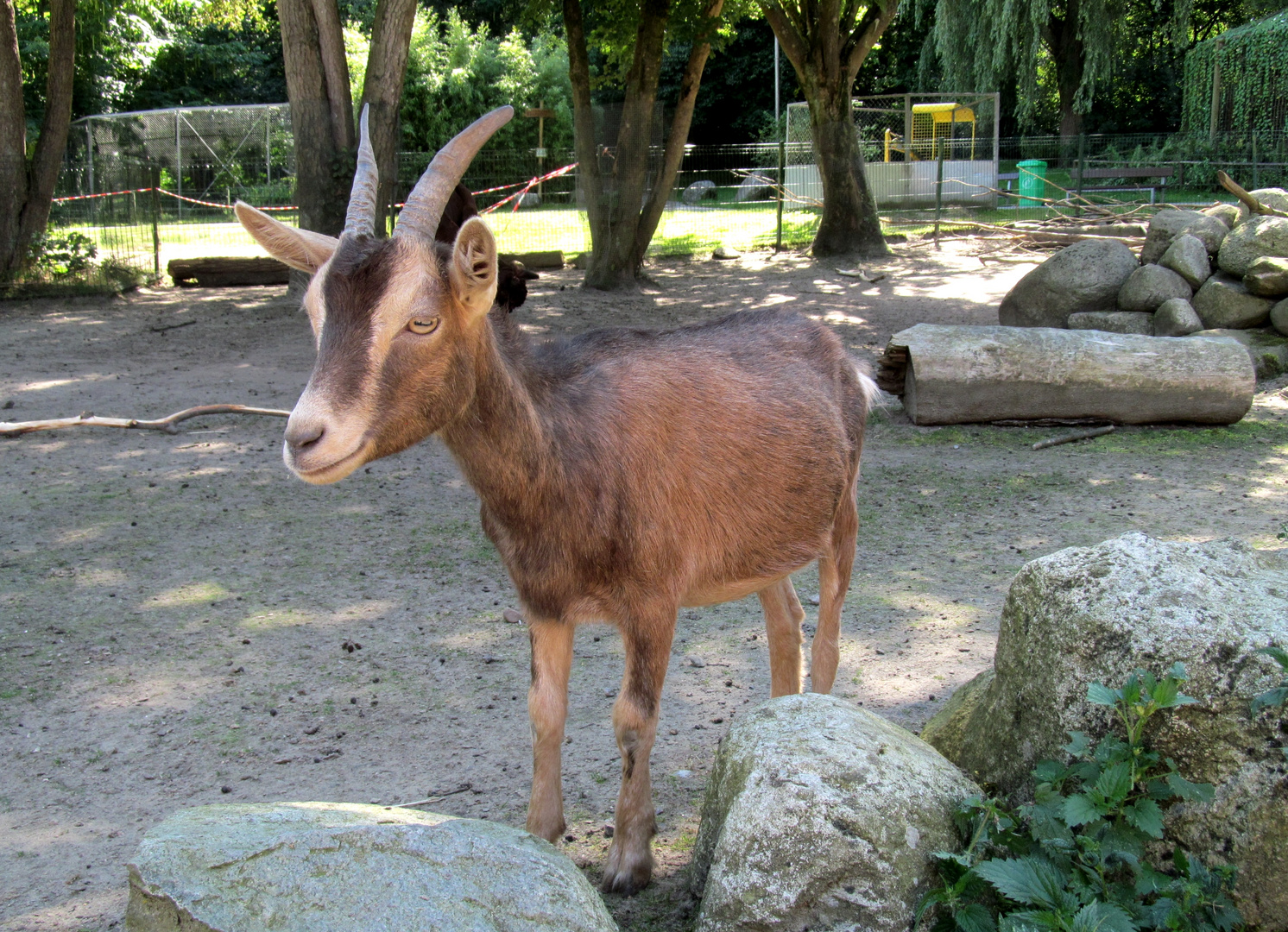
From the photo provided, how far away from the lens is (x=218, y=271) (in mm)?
17422

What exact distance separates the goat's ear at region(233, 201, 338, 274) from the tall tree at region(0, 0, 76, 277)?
45.9 feet

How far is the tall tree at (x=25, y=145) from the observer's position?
48.6ft

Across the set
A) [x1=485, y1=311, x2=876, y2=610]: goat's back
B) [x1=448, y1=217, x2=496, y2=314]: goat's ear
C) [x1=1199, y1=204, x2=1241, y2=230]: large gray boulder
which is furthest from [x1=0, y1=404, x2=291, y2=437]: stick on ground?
[x1=1199, y1=204, x2=1241, y2=230]: large gray boulder

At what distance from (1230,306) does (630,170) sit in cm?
884

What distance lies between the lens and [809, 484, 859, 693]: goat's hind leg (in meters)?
4.61

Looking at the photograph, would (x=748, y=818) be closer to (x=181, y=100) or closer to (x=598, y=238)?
(x=598, y=238)

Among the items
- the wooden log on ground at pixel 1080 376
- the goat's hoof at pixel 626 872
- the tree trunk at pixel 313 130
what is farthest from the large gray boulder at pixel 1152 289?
the goat's hoof at pixel 626 872

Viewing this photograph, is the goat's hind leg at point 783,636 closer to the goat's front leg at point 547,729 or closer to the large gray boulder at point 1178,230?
the goat's front leg at point 547,729

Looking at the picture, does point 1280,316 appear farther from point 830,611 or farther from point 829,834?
point 829,834

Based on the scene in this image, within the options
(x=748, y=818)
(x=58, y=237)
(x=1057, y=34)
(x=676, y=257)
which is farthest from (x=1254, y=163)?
(x=748, y=818)

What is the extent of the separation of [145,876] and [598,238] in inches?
602

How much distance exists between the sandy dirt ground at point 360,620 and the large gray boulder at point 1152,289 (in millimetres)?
1516

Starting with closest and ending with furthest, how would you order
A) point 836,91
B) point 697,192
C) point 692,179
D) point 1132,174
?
1. point 836,91
2. point 1132,174
3. point 697,192
4. point 692,179

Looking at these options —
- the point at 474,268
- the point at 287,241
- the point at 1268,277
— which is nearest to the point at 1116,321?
the point at 1268,277
